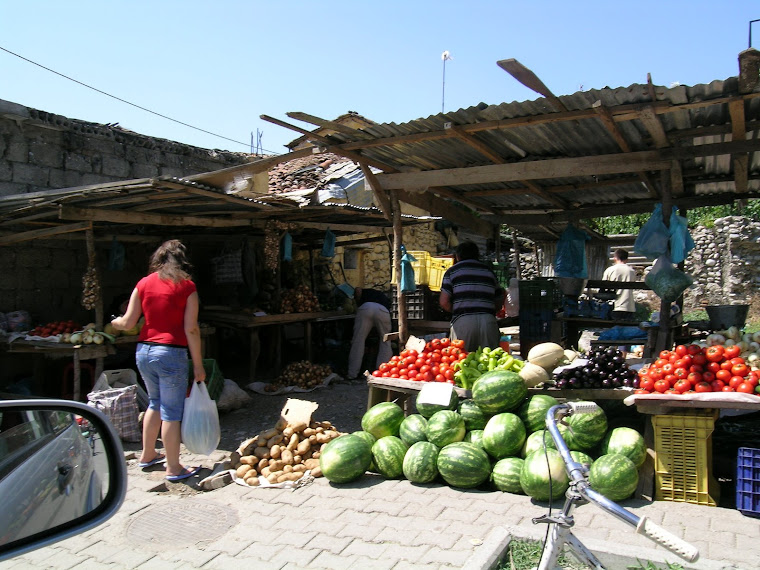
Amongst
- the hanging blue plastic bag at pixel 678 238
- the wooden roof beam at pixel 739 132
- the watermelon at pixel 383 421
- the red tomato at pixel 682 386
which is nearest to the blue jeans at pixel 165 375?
the watermelon at pixel 383 421

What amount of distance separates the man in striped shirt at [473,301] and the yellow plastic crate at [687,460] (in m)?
2.12

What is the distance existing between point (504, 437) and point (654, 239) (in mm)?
2482

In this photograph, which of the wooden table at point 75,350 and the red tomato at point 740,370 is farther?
the wooden table at point 75,350

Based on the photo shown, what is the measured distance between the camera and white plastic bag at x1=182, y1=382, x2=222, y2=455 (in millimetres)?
5043

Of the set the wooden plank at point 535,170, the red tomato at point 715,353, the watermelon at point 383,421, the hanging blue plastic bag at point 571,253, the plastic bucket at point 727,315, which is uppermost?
the wooden plank at point 535,170

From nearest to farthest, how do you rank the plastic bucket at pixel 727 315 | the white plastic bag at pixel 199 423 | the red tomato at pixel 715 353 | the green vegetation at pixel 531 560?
the green vegetation at pixel 531 560 → the red tomato at pixel 715 353 → the white plastic bag at pixel 199 423 → the plastic bucket at pixel 727 315

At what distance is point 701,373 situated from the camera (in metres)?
4.46

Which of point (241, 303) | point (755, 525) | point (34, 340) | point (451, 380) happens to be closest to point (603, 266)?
point (241, 303)

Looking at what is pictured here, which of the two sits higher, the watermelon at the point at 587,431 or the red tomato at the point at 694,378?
the red tomato at the point at 694,378

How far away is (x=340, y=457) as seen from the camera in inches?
194

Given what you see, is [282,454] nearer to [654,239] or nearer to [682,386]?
[682,386]

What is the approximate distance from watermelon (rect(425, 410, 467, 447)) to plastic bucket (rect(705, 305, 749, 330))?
3625 mm

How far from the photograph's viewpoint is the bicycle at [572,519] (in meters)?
1.70

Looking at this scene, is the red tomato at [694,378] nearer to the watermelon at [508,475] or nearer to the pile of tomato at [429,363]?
the watermelon at [508,475]
